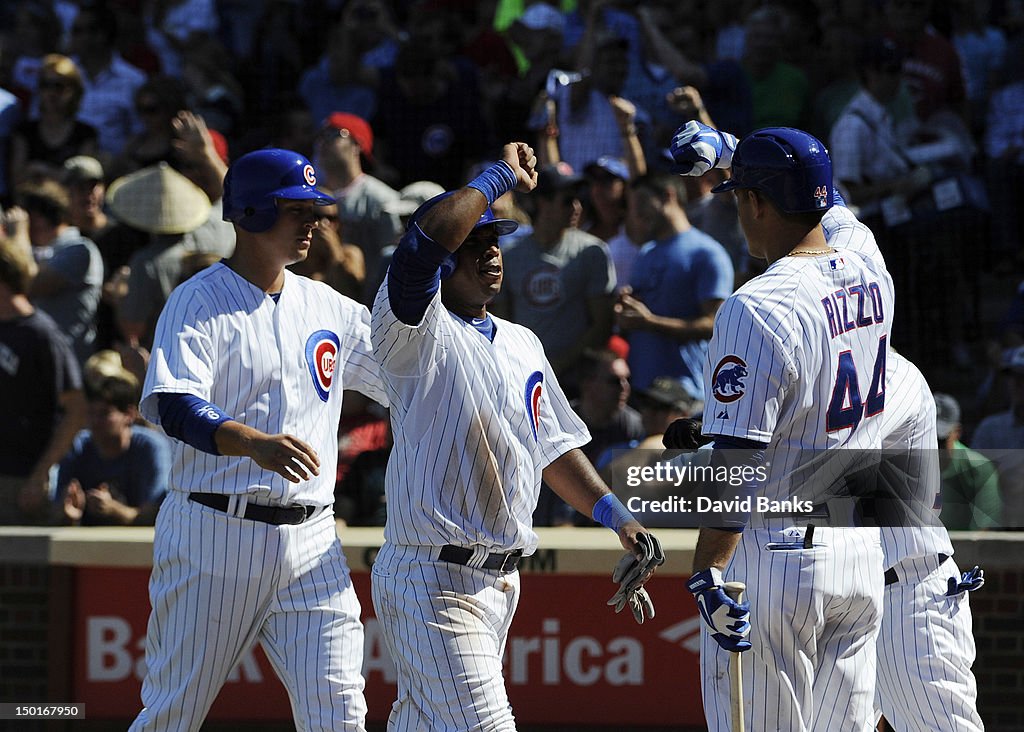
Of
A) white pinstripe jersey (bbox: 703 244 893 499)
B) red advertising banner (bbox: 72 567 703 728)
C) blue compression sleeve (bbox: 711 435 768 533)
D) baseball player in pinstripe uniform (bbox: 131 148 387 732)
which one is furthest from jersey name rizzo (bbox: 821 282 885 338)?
red advertising banner (bbox: 72 567 703 728)

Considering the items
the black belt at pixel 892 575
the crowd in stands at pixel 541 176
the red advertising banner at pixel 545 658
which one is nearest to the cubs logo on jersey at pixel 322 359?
the red advertising banner at pixel 545 658

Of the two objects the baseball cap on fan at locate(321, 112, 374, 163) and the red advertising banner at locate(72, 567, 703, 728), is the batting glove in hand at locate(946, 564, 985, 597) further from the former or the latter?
the baseball cap on fan at locate(321, 112, 374, 163)

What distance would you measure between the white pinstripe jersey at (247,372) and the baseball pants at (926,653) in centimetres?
167

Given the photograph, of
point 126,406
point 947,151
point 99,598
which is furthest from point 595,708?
point 947,151

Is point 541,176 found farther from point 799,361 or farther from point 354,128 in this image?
point 799,361

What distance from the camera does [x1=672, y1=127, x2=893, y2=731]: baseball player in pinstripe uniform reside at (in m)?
3.65

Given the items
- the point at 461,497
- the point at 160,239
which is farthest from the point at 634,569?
the point at 160,239

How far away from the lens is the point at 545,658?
5.88 meters

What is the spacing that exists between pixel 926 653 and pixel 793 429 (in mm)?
1092

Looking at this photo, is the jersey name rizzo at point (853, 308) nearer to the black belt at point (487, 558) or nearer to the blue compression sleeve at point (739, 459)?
the blue compression sleeve at point (739, 459)

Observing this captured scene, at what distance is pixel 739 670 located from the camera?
12.1 ft

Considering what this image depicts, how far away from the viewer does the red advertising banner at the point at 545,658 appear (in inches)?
230

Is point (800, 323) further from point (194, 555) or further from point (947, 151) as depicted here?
point (947, 151)

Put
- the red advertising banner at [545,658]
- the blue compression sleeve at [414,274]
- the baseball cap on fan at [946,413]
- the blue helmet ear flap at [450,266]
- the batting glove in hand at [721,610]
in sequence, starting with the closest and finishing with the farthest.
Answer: the batting glove in hand at [721,610]
the blue compression sleeve at [414,274]
the blue helmet ear flap at [450,266]
the red advertising banner at [545,658]
the baseball cap on fan at [946,413]
